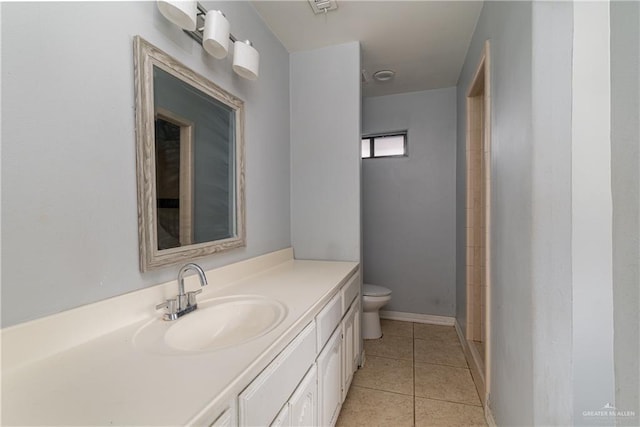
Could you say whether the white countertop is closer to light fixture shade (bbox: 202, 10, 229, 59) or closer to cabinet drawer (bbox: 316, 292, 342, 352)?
cabinet drawer (bbox: 316, 292, 342, 352)

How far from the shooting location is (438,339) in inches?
101

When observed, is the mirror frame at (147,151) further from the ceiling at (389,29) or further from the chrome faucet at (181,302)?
the ceiling at (389,29)

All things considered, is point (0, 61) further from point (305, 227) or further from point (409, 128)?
point (409, 128)

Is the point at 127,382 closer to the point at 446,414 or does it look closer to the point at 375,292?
the point at 446,414

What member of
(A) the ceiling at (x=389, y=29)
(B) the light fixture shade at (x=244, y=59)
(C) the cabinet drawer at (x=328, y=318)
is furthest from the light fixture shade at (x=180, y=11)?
(C) the cabinet drawer at (x=328, y=318)

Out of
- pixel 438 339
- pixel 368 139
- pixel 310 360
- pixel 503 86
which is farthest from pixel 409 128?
pixel 310 360

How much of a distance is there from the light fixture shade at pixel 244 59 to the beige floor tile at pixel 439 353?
94.8 inches

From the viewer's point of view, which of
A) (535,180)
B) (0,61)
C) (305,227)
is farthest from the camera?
(305,227)

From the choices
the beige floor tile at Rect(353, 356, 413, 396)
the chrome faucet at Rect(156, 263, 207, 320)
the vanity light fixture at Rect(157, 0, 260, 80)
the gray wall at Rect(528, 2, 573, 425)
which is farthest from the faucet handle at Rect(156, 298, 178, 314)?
the beige floor tile at Rect(353, 356, 413, 396)

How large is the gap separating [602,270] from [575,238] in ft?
0.50

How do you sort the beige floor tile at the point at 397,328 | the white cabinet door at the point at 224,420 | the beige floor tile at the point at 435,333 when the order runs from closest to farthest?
the white cabinet door at the point at 224,420 < the beige floor tile at the point at 435,333 < the beige floor tile at the point at 397,328

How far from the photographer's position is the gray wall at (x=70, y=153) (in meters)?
0.68

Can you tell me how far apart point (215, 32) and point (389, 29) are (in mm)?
1296

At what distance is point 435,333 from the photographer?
2707 mm
